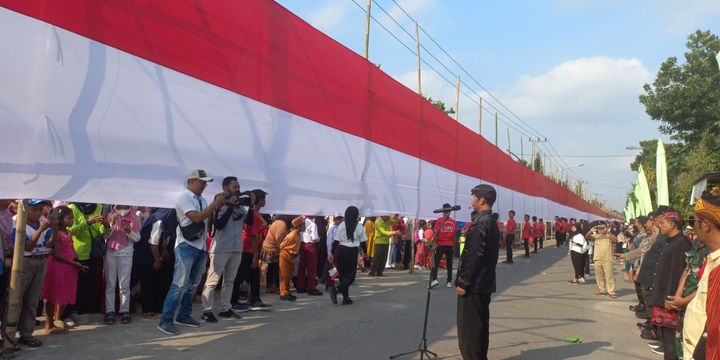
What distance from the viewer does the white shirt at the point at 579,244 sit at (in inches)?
556

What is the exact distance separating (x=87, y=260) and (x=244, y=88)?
9.77ft

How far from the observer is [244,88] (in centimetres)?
712

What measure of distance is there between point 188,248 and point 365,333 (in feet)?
7.82

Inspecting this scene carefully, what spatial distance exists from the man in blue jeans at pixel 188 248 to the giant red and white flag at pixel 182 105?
8.7 inches

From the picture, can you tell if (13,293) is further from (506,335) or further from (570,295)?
(570,295)

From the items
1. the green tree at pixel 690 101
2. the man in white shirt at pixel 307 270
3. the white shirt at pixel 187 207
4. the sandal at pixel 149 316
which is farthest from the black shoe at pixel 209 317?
the green tree at pixel 690 101

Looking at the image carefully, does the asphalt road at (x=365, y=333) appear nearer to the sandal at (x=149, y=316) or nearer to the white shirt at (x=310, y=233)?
the sandal at (x=149, y=316)

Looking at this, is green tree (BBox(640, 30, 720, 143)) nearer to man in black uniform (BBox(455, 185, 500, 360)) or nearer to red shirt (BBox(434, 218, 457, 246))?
red shirt (BBox(434, 218, 457, 246))

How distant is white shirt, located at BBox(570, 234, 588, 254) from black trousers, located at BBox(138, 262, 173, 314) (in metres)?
10.4

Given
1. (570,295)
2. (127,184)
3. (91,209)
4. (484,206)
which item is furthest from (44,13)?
(570,295)

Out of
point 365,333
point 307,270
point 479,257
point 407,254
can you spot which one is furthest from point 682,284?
point 407,254

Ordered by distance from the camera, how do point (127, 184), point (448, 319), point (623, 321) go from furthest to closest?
point (623, 321), point (448, 319), point (127, 184)

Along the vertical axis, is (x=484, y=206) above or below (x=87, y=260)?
above

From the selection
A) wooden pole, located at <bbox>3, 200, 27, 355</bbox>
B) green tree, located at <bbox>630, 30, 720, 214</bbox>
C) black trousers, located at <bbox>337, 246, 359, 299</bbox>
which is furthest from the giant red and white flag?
green tree, located at <bbox>630, 30, 720, 214</bbox>
